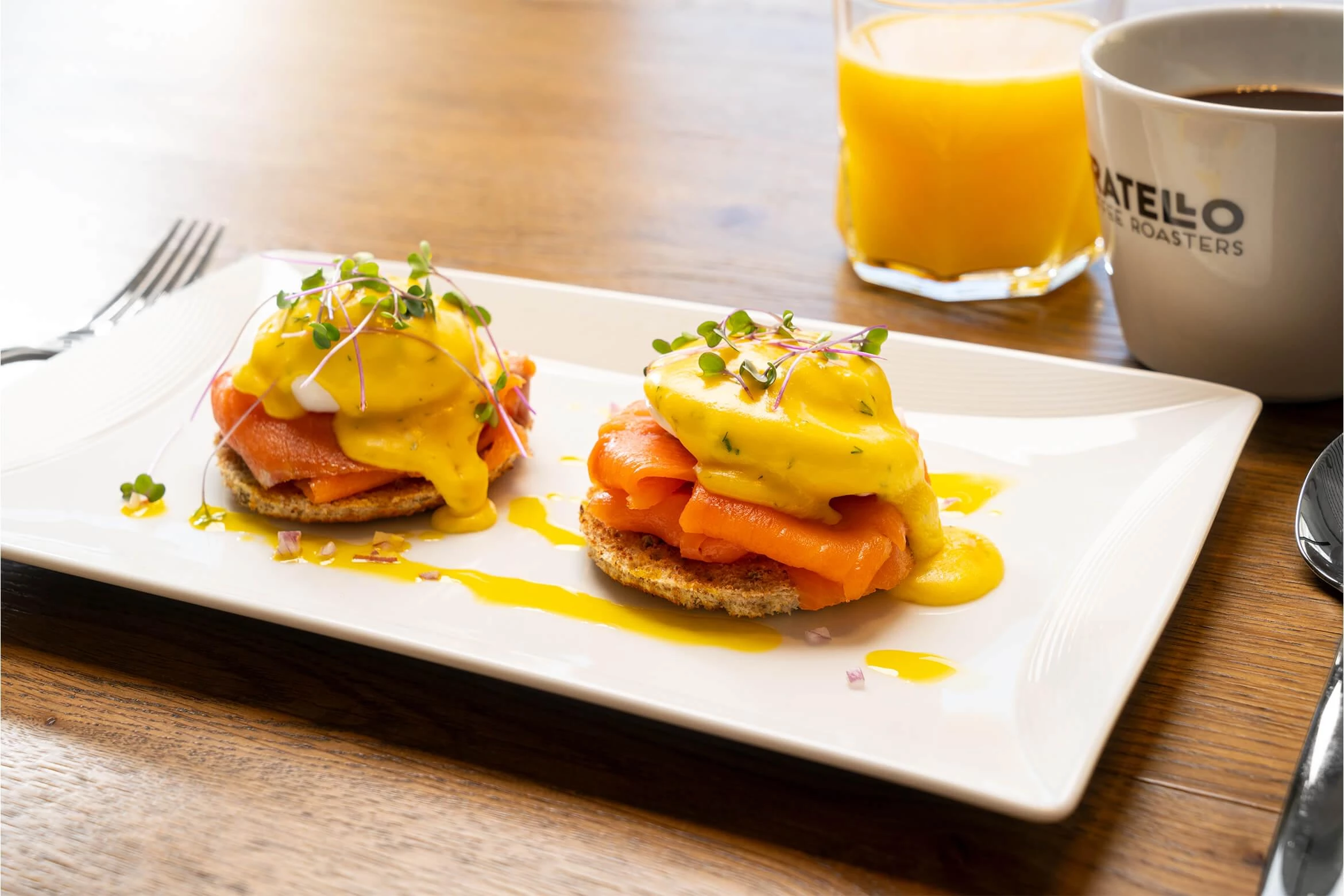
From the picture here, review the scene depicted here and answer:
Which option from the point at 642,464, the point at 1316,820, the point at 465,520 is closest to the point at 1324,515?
the point at 1316,820

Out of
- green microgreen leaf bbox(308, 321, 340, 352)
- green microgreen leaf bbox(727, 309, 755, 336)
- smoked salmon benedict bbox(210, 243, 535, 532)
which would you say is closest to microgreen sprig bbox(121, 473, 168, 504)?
smoked salmon benedict bbox(210, 243, 535, 532)

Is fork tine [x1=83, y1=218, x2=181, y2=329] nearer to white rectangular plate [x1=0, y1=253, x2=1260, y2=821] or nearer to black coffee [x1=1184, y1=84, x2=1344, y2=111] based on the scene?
white rectangular plate [x1=0, y1=253, x2=1260, y2=821]

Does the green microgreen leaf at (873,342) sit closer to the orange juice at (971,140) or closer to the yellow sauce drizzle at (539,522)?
the yellow sauce drizzle at (539,522)

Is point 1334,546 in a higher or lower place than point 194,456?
lower

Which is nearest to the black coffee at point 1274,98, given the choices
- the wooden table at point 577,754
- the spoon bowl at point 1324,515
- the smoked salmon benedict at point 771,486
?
the wooden table at point 577,754

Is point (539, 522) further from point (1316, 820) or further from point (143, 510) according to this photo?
point (1316, 820)

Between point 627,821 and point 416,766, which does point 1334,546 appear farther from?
point 416,766

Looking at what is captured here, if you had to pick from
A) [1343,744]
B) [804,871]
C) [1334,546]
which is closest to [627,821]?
[804,871]

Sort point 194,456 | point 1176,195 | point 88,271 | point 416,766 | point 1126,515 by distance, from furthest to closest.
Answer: point 88,271, point 194,456, point 1176,195, point 1126,515, point 416,766
